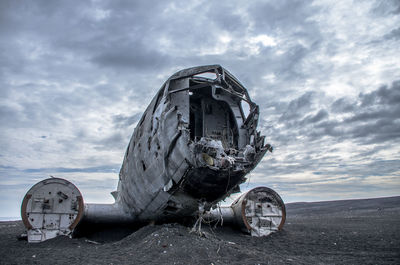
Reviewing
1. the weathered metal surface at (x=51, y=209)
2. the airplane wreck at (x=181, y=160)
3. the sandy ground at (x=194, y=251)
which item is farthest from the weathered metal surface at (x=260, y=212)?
the weathered metal surface at (x=51, y=209)

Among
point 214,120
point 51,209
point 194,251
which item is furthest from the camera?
point 51,209

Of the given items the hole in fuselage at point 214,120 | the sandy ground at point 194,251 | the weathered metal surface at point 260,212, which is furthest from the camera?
the weathered metal surface at point 260,212

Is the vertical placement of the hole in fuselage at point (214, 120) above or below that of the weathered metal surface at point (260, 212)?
above

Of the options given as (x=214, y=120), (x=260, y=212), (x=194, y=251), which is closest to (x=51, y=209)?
(x=194, y=251)

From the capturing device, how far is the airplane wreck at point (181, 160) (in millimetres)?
5859

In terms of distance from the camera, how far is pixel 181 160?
5859 mm

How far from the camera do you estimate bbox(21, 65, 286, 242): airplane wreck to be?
19.2 ft

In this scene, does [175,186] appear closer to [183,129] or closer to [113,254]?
[183,129]

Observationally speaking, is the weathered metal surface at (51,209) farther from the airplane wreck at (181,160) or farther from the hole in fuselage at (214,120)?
the hole in fuselage at (214,120)

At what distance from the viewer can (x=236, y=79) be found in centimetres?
696

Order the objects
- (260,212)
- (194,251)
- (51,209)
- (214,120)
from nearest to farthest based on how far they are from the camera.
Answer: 1. (194,251)
2. (214,120)
3. (51,209)
4. (260,212)

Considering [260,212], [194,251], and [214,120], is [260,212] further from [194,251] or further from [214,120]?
[194,251]

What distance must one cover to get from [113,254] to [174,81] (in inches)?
170

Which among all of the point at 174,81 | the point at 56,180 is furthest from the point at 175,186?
the point at 56,180
